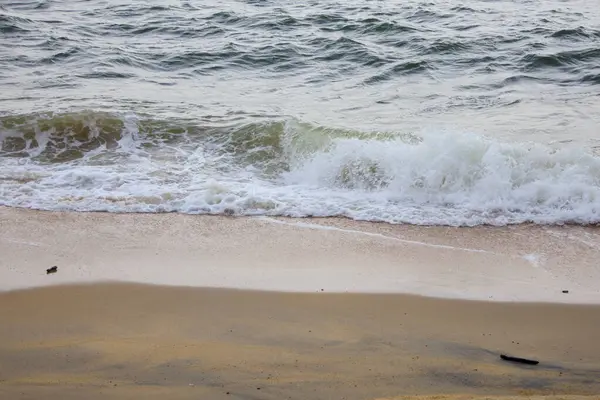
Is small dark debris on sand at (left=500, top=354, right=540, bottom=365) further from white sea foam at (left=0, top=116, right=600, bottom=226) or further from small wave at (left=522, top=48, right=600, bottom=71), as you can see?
small wave at (left=522, top=48, right=600, bottom=71)

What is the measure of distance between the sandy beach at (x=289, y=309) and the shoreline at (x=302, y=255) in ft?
0.06

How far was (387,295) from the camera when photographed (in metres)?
4.89

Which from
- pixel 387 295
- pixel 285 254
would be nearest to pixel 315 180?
pixel 285 254

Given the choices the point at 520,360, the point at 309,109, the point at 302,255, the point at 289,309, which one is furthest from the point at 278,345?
the point at 309,109

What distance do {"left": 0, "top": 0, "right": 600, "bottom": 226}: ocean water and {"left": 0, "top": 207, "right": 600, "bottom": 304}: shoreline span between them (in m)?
0.31

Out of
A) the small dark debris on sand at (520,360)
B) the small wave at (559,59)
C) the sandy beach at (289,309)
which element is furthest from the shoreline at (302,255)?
the small wave at (559,59)

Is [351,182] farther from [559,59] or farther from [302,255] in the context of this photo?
[559,59]

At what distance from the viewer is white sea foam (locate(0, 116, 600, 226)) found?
6656mm

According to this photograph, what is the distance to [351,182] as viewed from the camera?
7.36 m

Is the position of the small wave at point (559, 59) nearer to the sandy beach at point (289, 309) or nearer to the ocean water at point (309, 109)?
the ocean water at point (309, 109)

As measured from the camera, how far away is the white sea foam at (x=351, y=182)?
666cm

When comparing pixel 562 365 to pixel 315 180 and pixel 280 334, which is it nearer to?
pixel 280 334

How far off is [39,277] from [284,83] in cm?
638

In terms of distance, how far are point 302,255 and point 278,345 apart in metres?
1.55
